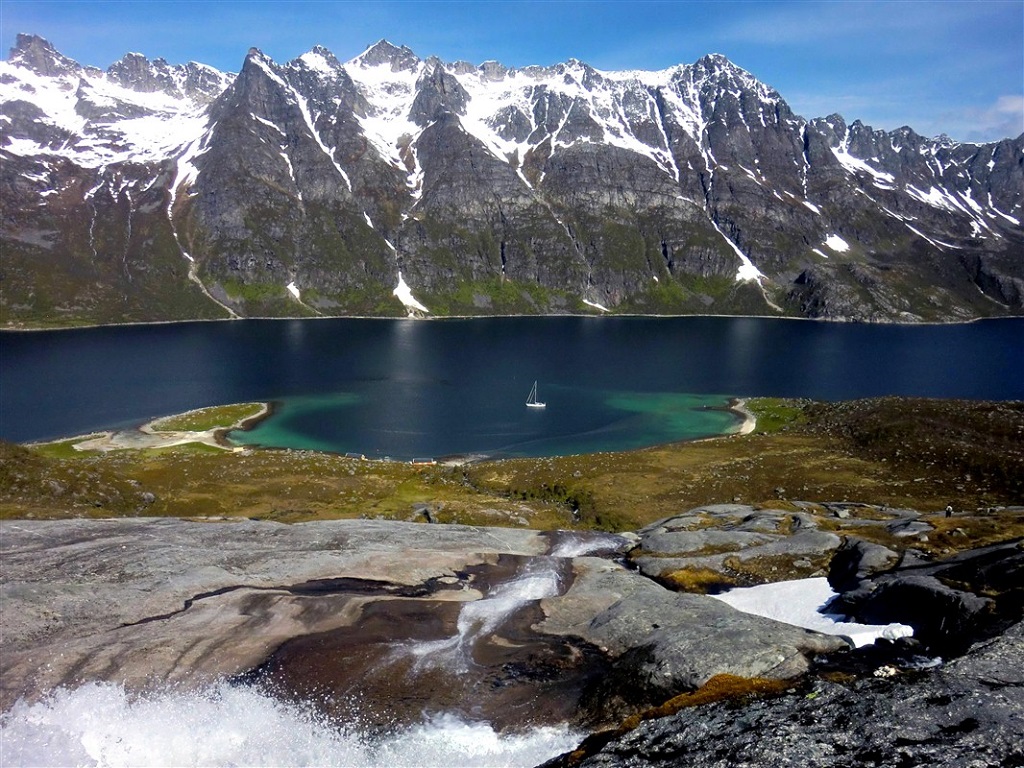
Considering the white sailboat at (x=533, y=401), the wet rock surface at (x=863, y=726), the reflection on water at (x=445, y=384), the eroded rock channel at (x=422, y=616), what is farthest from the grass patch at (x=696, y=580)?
the white sailboat at (x=533, y=401)

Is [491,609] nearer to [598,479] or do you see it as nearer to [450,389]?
[598,479]

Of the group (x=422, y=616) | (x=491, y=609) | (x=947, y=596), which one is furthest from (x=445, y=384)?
(x=947, y=596)

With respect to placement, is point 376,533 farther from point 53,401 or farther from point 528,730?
point 53,401

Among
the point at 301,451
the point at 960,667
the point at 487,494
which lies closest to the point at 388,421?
the point at 301,451

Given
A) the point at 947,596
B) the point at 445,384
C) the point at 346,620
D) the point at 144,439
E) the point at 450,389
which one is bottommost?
the point at 144,439

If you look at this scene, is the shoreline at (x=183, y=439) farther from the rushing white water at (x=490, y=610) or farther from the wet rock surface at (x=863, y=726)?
the wet rock surface at (x=863, y=726)

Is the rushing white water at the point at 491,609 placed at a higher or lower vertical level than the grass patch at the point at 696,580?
higher
